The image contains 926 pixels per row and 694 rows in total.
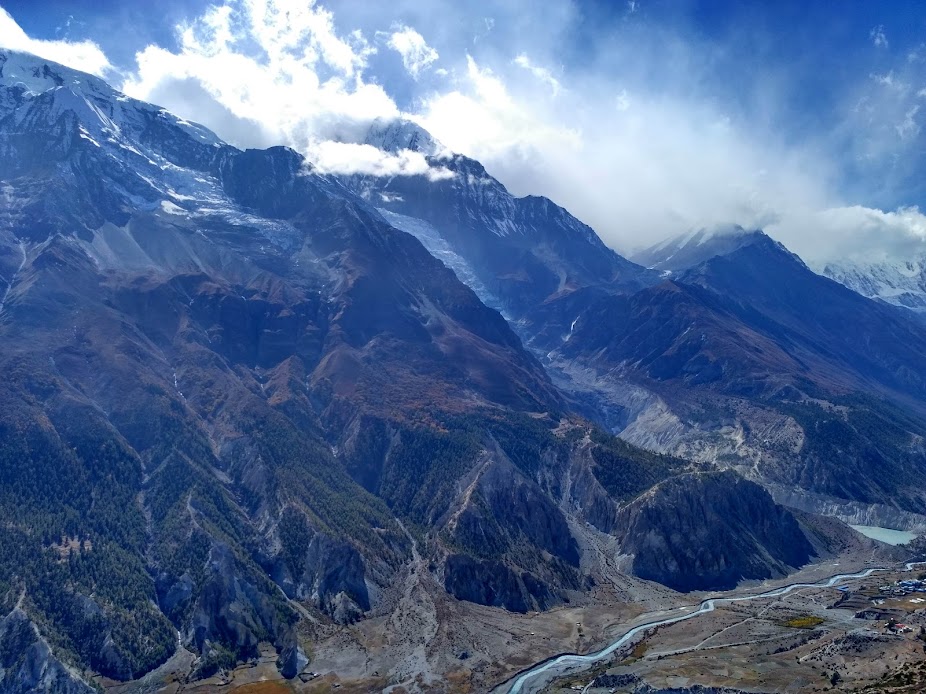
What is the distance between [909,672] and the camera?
192 metres

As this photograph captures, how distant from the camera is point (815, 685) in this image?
199 m

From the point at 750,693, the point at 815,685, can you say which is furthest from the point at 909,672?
the point at 750,693

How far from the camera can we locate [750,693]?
656 feet

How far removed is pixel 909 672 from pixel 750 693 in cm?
3465

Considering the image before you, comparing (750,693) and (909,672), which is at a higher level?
(909,672)

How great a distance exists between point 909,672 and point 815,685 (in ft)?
66.2

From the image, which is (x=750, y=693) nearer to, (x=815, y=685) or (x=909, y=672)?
(x=815, y=685)

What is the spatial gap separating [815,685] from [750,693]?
48.7 ft
